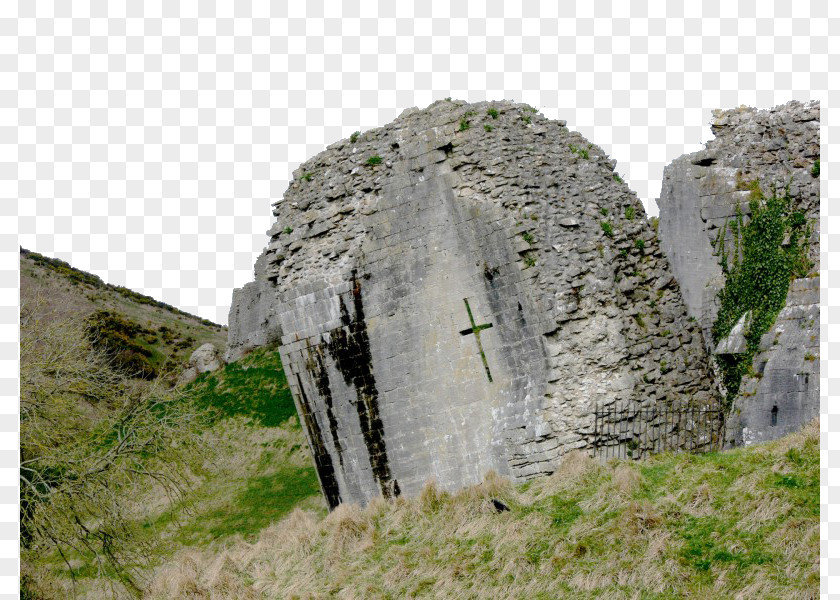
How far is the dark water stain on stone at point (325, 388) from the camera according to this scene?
1445cm

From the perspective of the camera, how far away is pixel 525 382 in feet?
42.0

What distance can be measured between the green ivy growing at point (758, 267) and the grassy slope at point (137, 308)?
91.5 ft

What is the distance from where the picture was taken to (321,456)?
48.6ft

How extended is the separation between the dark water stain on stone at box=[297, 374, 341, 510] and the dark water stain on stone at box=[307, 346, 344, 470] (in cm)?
26

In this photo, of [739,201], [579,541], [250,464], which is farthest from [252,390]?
[579,541]

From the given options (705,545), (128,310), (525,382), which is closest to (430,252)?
(525,382)

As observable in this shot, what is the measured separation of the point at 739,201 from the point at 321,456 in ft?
23.3

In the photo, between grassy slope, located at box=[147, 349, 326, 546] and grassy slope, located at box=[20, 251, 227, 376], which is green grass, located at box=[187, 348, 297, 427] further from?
grassy slope, located at box=[20, 251, 227, 376]

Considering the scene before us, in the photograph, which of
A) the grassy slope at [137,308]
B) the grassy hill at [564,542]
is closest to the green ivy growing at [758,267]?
the grassy hill at [564,542]

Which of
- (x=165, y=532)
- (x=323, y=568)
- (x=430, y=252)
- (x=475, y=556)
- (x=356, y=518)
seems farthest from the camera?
(x=165, y=532)

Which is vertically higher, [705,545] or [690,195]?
[690,195]

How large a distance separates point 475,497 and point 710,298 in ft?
15.1

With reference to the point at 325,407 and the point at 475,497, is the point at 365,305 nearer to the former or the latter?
the point at 325,407

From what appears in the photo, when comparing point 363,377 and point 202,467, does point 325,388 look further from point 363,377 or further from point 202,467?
point 202,467
